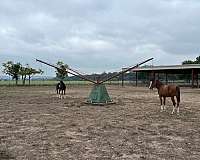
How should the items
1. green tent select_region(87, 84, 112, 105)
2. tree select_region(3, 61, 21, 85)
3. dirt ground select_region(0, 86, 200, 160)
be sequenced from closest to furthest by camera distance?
dirt ground select_region(0, 86, 200, 160) → green tent select_region(87, 84, 112, 105) → tree select_region(3, 61, 21, 85)

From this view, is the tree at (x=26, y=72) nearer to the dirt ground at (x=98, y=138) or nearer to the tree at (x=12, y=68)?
the tree at (x=12, y=68)

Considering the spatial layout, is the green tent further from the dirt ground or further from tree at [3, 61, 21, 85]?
tree at [3, 61, 21, 85]

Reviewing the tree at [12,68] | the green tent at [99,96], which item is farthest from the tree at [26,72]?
the green tent at [99,96]

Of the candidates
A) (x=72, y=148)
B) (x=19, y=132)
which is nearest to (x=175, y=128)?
(x=72, y=148)

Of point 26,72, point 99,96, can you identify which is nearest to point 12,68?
point 26,72

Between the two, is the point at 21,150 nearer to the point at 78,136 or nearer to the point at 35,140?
the point at 35,140

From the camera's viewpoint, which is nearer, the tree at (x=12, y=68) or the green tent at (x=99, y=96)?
the green tent at (x=99, y=96)

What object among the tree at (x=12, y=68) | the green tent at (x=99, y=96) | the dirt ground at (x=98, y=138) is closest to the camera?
the dirt ground at (x=98, y=138)

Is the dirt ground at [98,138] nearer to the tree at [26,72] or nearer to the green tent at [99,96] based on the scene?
the green tent at [99,96]

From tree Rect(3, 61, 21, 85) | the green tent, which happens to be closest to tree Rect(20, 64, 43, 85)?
tree Rect(3, 61, 21, 85)

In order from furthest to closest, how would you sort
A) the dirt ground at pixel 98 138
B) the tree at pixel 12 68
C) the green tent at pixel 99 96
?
the tree at pixel 12 68, the green tent at pixel 99 96, the dirt ground at pixel 98 138

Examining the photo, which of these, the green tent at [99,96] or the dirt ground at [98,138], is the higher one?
the green tent at [99,96]

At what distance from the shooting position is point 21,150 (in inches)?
279

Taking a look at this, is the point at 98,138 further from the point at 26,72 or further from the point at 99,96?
the point at 26,72
